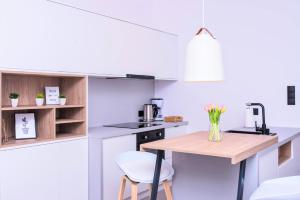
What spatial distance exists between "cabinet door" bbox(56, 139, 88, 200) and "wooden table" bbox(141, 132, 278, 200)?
0.94 metres

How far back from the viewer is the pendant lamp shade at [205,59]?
238 cm

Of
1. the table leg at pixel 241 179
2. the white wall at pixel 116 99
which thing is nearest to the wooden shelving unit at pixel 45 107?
the white wall at pixel 116 99

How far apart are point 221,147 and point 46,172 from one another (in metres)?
1.54

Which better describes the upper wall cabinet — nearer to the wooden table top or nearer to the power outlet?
the wooden table top

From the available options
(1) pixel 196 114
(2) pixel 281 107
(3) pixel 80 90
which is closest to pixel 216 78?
(3) pixel 80 90

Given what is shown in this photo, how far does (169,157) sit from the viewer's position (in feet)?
14.0

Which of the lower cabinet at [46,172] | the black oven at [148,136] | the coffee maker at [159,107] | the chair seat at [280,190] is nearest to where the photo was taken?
the chair seat at [280,190]

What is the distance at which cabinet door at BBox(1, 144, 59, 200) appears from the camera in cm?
256

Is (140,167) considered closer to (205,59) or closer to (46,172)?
(46,172)

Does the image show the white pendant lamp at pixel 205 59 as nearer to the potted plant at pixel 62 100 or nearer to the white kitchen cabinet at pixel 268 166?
the white kitchen cabinet at pixel 268 166

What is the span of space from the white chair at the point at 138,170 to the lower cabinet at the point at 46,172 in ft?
2.03

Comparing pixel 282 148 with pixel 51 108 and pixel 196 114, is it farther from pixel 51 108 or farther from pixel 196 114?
pixel 51 108

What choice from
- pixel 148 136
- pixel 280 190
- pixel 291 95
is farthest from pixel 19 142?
pixel 291 95

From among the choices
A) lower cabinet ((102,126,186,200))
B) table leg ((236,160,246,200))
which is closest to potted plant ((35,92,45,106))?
lower cabinet ((102,126,186,200))
